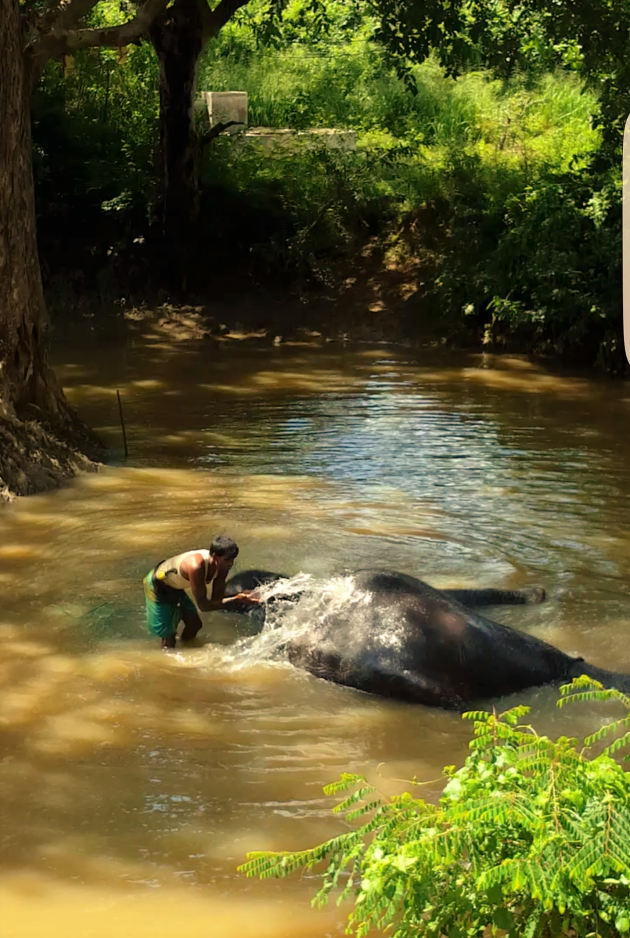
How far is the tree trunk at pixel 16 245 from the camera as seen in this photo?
32.5 ft

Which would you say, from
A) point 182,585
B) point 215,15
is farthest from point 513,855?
point 215,15

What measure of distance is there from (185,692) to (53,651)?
3.16ft

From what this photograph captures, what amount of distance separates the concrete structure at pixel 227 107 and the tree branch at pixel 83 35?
832 centimetres

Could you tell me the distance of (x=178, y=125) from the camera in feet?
59.0

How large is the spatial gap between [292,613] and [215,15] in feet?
41.7

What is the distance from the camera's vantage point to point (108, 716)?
586cm

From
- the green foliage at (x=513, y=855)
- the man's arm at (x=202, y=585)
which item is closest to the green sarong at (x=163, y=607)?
the man's arm at (x=202, y=585)

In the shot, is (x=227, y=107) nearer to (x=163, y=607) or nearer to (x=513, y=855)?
(x=163, y=607)

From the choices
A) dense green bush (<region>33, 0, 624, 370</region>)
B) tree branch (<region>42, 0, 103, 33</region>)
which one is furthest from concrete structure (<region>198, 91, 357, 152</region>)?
tree branch (<region>42, 0, 103, 33</region>)

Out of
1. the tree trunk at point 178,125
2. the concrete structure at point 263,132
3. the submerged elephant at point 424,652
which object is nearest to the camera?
the submerged elephant at point 424,652

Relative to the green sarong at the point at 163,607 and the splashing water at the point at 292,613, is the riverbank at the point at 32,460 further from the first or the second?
the splashing water at the point at 292,613

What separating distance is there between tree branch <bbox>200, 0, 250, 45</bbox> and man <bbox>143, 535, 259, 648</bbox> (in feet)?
40.3

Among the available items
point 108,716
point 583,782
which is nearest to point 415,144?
point 108,716

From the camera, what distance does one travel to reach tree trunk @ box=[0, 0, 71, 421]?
9914 millimetres
